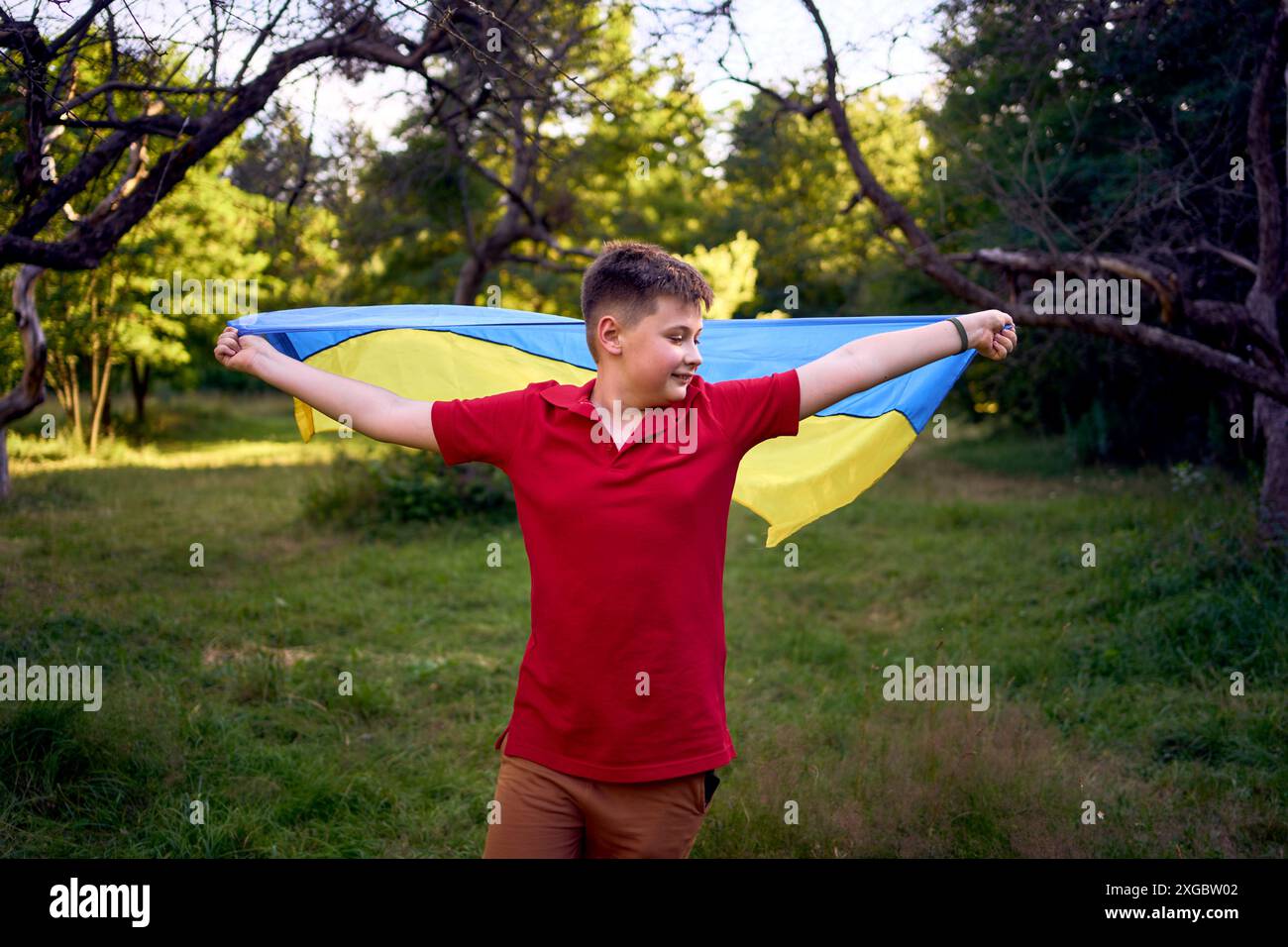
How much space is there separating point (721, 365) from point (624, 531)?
2.62 meters

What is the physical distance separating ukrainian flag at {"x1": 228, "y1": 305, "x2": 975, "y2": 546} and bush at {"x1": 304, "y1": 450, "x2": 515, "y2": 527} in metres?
8.85

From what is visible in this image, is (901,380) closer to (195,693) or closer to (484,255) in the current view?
(195,693)

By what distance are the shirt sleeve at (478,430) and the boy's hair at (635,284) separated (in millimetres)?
276

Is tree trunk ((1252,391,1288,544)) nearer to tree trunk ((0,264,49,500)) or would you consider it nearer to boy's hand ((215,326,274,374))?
boy's hand ((215,326,274,374))

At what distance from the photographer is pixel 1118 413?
17984 millimetres

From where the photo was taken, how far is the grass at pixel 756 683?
5160 millimetres

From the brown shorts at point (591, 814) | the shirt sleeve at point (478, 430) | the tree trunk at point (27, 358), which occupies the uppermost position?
the tree trunk at point (27, 358)

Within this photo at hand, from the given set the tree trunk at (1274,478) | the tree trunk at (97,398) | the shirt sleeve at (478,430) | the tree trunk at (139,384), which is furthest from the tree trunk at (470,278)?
the tree trunk at (139,384)

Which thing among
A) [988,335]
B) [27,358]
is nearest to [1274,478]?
[988,335]

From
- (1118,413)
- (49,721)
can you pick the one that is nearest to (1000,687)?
(49,721)

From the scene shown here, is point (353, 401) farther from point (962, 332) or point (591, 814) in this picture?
point (962, 332)

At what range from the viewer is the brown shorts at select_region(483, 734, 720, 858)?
256 centimetres

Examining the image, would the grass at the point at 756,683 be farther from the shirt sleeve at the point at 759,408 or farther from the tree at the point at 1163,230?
the shirt sleeve at the point at 759,408

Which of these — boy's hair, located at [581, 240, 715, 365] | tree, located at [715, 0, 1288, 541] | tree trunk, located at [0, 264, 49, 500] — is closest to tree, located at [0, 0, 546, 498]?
tree trunk, located at [0, 264, 49, 500]
